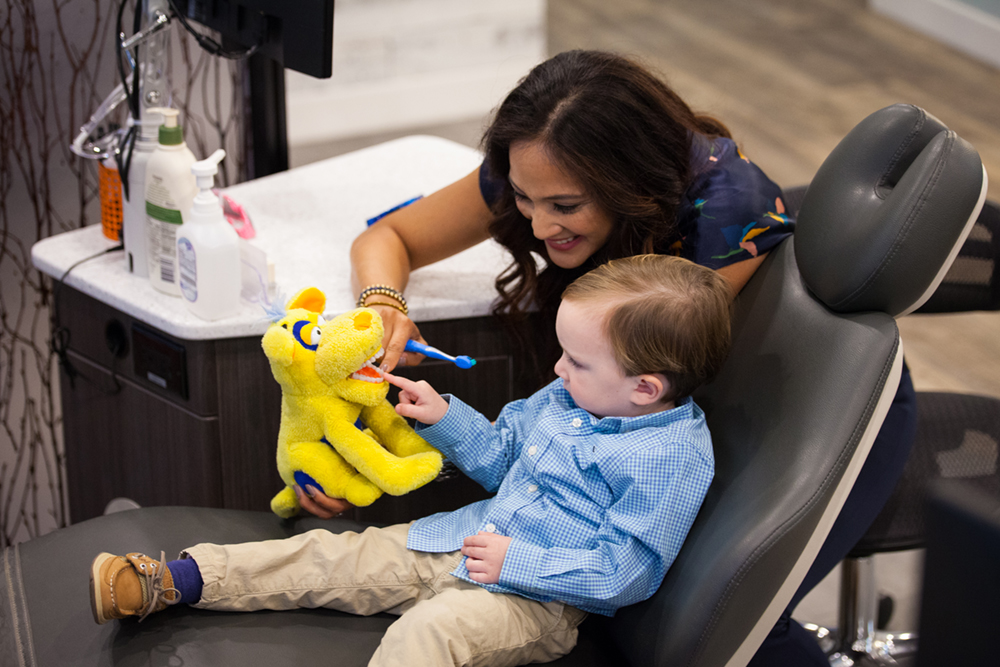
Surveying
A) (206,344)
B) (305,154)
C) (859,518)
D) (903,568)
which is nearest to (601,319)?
(859,518)

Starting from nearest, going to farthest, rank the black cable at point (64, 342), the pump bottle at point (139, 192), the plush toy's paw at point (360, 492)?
the plush toy's paw at point (360, 492) < the pump bottle at point (139, 192) < the black cable at point (64, 342)

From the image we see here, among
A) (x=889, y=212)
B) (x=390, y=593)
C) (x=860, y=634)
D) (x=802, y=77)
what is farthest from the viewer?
(x=802, y=77)

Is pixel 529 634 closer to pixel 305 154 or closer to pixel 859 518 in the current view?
pixel 859 518

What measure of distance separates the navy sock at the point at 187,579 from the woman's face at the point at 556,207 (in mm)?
629

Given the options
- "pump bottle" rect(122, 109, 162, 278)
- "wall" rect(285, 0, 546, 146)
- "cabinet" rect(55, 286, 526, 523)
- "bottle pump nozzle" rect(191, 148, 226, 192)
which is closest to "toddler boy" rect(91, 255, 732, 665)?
"cabinet" rect(55, 286, 526, 523)

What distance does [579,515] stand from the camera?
118 cm

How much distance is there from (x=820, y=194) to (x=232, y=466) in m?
0.95

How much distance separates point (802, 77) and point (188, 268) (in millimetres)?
3707

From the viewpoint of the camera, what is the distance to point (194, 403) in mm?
1467

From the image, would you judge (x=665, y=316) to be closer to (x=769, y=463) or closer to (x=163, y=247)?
(x=769, y=463)

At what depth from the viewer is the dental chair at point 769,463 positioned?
41.6 inches

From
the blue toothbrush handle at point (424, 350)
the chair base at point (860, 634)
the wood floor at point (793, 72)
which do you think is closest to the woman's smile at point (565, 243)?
the blue toothbrush handle at point (424, 350)

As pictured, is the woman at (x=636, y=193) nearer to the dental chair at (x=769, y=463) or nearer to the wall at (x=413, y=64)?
the dental chair at (x=769, y=463)

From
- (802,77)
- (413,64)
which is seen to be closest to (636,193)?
(413,64)
